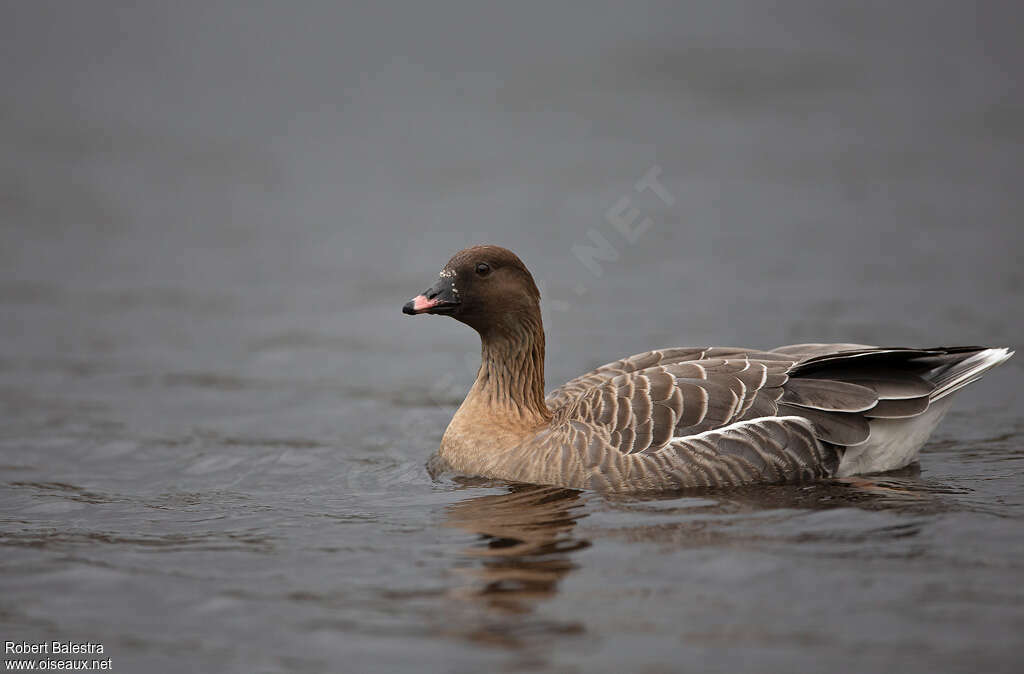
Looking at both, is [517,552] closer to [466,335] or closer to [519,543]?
[519,543]

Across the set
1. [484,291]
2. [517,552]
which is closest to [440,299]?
[484,291]

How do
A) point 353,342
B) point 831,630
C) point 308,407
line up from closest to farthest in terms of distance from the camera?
point 831,630
point 308,407
point 353,342

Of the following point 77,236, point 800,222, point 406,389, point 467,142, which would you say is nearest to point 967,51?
point 800,222

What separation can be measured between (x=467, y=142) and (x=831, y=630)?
1674 cm

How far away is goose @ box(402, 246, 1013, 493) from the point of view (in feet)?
32.7

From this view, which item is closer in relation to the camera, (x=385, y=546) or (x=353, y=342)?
(x=385, y=546)

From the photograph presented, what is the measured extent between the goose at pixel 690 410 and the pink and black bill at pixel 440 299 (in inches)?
0.4

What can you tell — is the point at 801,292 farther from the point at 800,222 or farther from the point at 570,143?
the point at 570,143

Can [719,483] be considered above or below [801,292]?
below

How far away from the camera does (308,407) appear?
1416 cm

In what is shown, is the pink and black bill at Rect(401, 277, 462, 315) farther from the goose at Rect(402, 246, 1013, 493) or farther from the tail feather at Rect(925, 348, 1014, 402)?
the tail feather at Rect(925, 348, 1014, 402)

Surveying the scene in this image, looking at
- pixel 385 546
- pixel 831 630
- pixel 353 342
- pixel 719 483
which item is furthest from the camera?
pixel 353 342

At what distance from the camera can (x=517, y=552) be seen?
854 centimetres

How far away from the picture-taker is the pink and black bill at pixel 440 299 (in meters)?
10.5
